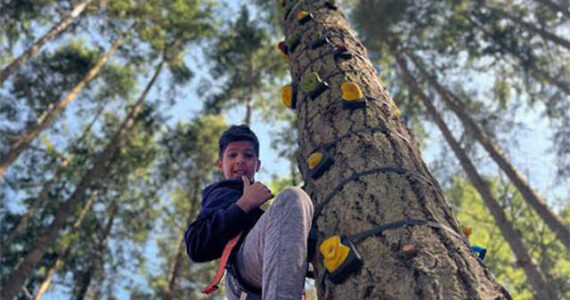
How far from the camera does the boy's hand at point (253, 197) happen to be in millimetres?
1849

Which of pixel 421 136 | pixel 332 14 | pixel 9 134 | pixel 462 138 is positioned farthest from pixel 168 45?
pixel 332 14

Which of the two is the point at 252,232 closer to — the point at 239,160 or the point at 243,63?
the point at 239,160

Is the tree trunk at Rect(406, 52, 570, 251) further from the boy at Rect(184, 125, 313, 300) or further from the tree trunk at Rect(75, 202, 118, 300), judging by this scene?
the tree trunk at Rect(75, 202, 118, 300)

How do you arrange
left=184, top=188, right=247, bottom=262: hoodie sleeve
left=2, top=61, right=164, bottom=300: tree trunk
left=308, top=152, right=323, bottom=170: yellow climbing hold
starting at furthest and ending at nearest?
left=2, top=61, right=164, bottom=300: tree trunk
left=308, top=152, right=323, bottom=170: yellow climbing hold
left=184, top=188, right=247, bottom=262: hoodie sleeve

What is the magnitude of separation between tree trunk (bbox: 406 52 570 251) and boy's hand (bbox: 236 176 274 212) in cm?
641

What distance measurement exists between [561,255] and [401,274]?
13692mm

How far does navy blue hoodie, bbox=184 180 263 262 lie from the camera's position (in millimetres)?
1835

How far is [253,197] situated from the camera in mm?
1859

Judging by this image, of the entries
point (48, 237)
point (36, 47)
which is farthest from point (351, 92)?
point (48, 237)

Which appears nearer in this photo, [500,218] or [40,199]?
[500,218]

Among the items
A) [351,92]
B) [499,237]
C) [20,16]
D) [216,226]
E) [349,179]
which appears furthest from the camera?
[499,237]

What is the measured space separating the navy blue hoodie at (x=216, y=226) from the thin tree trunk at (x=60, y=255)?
1095 cm

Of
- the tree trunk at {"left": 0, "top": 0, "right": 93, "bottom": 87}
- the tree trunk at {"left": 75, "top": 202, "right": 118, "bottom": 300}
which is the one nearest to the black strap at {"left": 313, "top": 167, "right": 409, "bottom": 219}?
the tree trunk at {"left": 0, "top": 0, "right": 93, "bottom": 87}

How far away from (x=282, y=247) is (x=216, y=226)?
44 cm
